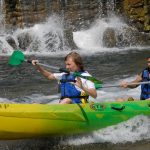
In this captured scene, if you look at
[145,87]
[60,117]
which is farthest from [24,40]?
[60,117]

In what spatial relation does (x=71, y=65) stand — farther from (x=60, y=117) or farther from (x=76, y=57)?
(x=60, y=117)

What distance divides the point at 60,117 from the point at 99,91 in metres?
3.98

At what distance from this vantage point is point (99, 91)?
30.2ft

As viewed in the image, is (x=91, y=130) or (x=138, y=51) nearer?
(x=91, y=130)

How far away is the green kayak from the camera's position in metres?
5.05

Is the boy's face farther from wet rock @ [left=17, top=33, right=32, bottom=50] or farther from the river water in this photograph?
wet rock @ [left=17, top=33, right=32, bottom=50]

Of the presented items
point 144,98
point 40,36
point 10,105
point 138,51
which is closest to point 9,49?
point 40,36

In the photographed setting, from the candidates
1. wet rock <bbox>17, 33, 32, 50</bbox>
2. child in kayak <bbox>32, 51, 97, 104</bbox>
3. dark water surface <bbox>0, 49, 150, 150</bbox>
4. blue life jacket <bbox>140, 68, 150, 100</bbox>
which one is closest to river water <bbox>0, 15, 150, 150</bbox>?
dark water surface <bbox>0, 49, 150, 150</bbox>

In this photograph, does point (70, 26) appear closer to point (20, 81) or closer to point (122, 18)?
point (122, 18)

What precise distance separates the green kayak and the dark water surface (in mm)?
243

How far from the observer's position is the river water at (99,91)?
5.53 meters

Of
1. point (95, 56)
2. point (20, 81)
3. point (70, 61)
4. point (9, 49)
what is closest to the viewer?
point (70, 61)

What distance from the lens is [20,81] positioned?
34.6 ft

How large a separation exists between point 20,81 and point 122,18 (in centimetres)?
861
